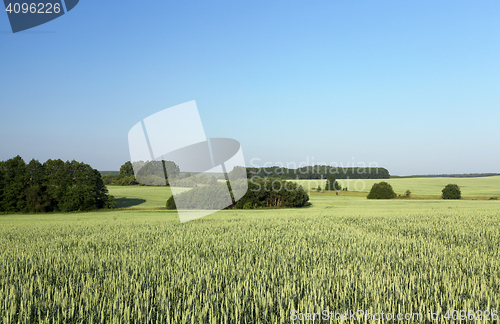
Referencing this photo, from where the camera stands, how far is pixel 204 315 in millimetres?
2768

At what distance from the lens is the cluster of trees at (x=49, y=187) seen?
4047cm

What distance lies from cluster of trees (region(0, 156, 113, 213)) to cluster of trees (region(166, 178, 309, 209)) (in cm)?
1239

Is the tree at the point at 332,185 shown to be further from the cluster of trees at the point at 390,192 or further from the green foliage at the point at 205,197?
the green foliage at the point at 205,197

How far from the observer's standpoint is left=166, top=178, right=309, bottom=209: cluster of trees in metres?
39.6

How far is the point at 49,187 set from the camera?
138 feet

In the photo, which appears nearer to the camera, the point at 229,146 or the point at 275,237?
the point at 275,237

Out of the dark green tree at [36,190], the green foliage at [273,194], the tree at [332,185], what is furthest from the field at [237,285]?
the tree at [332,185]

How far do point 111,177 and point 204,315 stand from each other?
8574cm

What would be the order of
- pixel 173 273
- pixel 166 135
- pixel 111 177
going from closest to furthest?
pixel 173 273
pixel 166 135
pixel 111 177

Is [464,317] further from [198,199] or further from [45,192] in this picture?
[45,192]

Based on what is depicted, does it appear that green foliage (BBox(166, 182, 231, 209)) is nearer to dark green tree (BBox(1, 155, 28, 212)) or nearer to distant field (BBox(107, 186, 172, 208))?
distant field (BBox(107, 186, 172, 208))

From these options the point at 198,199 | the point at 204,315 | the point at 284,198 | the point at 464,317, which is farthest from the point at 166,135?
the point at 284,198

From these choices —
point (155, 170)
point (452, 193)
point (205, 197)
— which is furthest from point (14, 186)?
point (452, 193)

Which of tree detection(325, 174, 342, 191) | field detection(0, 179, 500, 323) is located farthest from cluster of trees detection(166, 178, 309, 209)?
field detection(0, 179, 500, 323)
